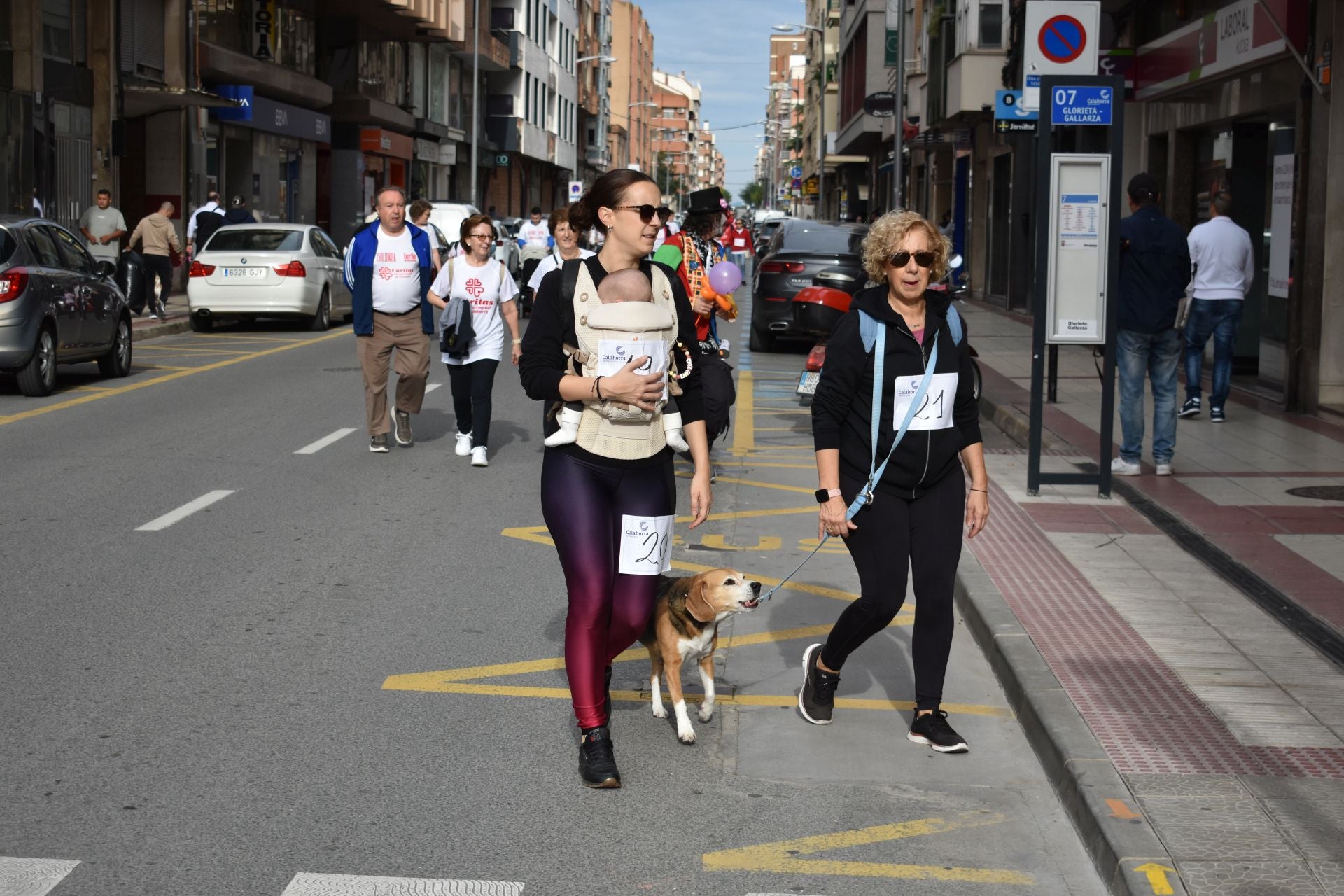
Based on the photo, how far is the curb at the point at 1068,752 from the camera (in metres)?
4.26

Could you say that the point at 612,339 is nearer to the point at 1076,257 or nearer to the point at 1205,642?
the point at 1205,642

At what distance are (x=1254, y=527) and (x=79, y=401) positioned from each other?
1058 cm

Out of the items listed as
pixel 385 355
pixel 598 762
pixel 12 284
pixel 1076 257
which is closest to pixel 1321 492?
pixel 1076 257

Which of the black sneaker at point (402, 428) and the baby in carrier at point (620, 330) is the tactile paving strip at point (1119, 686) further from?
the black sneaker at point (402, 428)

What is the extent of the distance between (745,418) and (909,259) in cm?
981

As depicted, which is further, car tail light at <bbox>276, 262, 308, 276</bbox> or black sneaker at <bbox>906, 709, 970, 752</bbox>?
car tail light at <bbox>276, 262, 308, 276</bbox>

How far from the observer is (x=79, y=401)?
1527 cm

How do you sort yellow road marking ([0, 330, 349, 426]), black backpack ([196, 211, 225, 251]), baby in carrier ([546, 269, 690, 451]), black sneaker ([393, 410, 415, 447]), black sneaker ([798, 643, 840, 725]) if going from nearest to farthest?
baby in carrier ([546, 269, 690, 451]), black sneaker ([798, 643, 840, 725]), black sneaker ([393, 410, 415, 447]), yellow road marking ([0, 330, 349, 426]), black backpack ([196, 211, 225, 251])

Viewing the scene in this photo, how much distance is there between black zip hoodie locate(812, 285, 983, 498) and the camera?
17.8 feet

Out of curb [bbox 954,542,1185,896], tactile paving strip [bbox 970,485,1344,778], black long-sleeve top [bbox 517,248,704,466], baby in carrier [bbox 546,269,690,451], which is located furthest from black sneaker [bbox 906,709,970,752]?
baby in carrier [bbox 546,269,690,451]

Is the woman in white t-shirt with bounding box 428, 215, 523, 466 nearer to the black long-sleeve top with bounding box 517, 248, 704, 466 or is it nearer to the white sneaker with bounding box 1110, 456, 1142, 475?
the white sneaker with bounding box 1110, 456, 1142, 475

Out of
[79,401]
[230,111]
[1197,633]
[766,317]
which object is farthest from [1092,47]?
[230,111]

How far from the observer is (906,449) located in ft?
17.7

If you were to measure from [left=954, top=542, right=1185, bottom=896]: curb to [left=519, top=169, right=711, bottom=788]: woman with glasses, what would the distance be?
4.41ft
